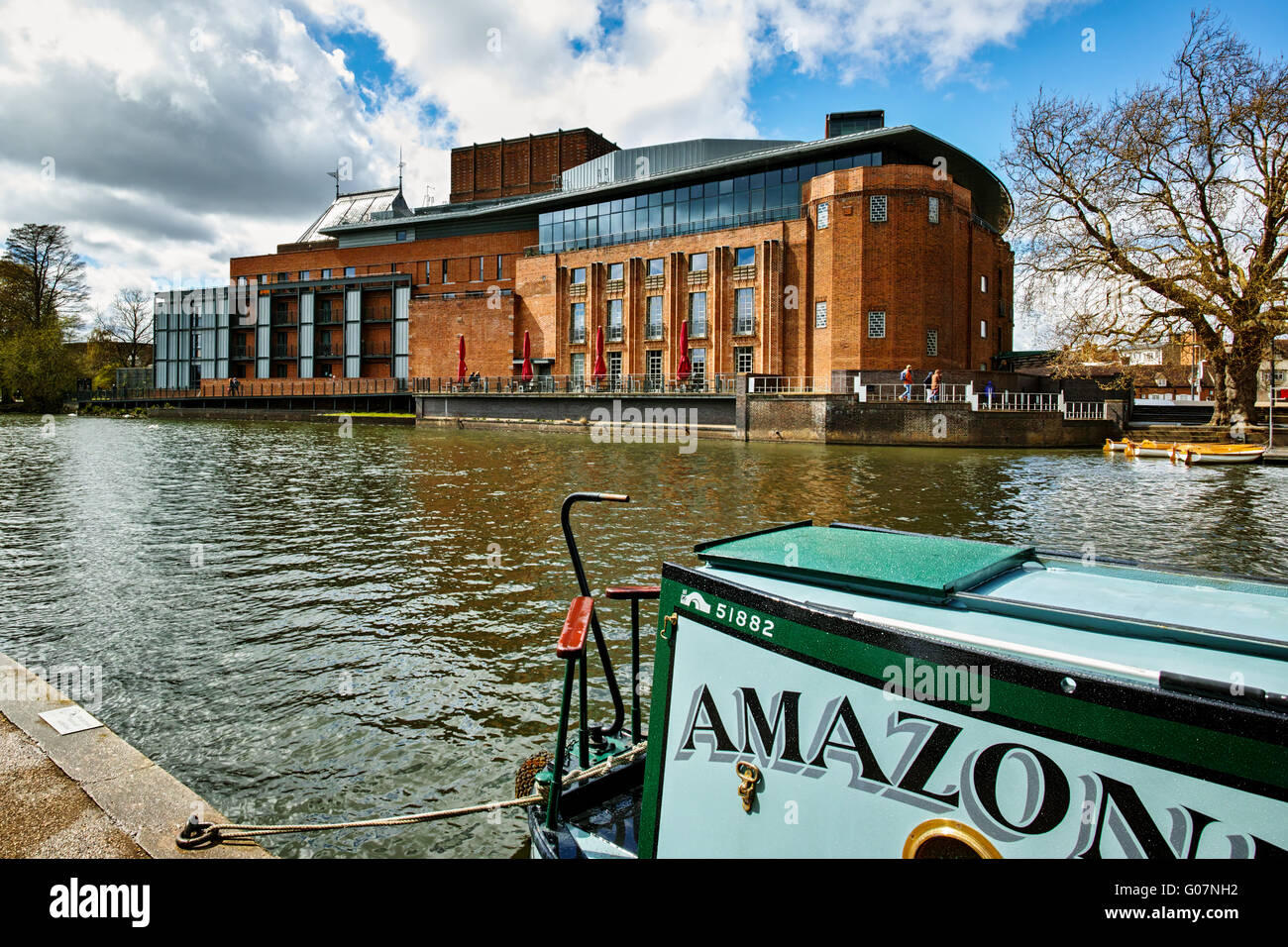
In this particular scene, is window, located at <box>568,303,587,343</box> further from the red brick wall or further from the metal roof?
the red brick wall

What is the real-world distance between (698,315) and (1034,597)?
4632 centimetres

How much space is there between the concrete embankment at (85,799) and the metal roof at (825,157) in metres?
39.8

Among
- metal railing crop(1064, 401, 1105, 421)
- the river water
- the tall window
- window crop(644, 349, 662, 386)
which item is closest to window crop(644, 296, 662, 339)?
window crop(644, 349, 662, 386)

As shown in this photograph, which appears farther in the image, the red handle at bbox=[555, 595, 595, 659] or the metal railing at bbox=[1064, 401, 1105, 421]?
the metal railing at bbox=[1064, 401, 1105, 421]

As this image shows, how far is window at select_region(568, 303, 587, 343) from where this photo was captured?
53.0 meters

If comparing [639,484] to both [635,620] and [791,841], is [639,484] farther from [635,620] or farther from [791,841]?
[791,841]

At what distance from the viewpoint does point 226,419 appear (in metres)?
63.8

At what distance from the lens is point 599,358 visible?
4744 cm

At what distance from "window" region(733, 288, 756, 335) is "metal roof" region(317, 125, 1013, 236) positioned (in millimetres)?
7559

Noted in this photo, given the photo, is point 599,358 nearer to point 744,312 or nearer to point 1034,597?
point 744,312

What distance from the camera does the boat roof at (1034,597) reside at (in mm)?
2508

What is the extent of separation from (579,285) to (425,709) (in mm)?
49728

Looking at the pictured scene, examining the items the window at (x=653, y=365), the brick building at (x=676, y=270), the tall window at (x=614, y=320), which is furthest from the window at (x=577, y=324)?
the window at (x=653, y=365)

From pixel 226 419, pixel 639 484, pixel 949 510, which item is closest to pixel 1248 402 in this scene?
pixel 949 510
